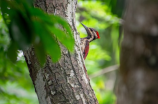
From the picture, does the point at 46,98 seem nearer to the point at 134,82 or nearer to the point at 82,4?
the point at 134,82

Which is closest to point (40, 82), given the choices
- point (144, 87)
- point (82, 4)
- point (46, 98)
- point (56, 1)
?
point (46, 98)

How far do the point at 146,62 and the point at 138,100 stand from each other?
0.18 metres

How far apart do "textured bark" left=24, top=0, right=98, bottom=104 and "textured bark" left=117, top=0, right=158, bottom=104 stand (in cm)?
105

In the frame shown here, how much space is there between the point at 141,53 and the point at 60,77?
3.85 ft

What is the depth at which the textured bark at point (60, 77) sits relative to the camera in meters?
2.32

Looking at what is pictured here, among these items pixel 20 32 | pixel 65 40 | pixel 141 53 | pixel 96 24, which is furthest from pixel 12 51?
pixel 96 24

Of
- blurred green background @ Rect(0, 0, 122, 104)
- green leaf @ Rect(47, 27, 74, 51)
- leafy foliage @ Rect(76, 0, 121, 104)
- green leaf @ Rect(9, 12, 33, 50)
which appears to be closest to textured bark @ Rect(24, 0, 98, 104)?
blurred green background @ Rect(0, 0, 122, 104)

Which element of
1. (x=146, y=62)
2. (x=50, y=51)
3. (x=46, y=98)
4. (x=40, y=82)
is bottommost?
(x=46, y=98)

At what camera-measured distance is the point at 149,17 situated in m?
1.23

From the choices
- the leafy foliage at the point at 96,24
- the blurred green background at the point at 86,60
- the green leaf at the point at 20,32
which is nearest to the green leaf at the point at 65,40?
the green leaf at the point at 20,32

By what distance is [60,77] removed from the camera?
91.4 inches

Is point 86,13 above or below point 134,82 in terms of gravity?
above

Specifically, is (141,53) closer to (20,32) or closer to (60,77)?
(20,32)

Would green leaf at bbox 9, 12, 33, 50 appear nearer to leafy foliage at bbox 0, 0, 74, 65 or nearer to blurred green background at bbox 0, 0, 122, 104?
leafy foliage at bbox 0, 0, 74, 65
